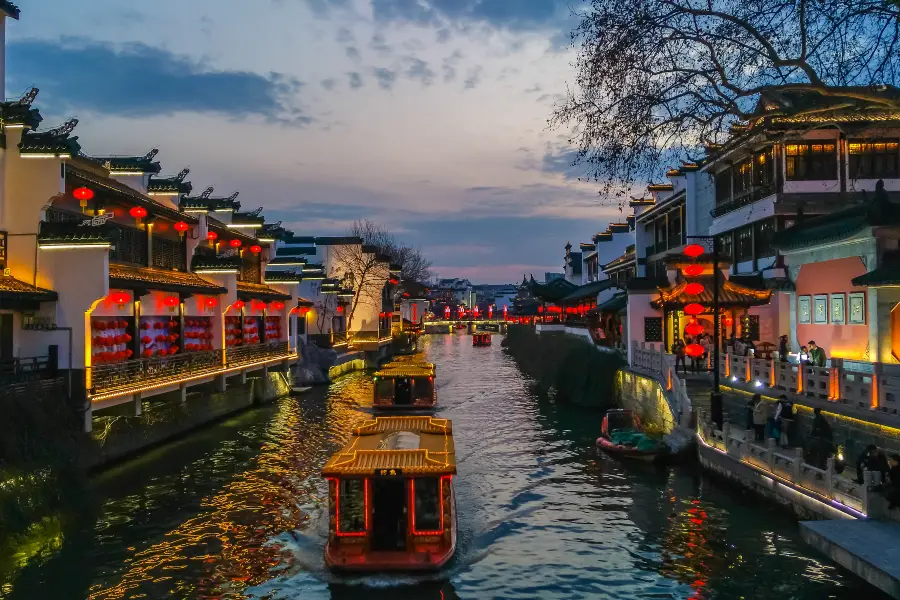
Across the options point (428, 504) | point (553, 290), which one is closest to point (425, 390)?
point (428, 504)

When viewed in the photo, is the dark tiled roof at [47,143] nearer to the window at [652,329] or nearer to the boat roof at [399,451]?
the boat roof at [399,451]

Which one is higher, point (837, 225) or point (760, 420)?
point (837, 225)

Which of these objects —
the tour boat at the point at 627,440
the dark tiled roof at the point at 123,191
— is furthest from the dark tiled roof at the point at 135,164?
the tour boat at the point at 627,440

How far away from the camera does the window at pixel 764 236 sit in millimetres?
32969

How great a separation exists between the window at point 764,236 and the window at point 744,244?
0.69 metres

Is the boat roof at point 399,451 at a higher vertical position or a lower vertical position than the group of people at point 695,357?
lower

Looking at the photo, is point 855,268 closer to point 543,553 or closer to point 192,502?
point 543,553

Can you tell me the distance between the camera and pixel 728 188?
125 ft

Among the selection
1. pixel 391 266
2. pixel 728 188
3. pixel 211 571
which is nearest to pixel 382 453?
pixel 211 571

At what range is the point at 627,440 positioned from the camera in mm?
25188

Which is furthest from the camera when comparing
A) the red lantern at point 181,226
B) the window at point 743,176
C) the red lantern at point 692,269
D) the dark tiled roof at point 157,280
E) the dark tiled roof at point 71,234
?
the window at point 743,176

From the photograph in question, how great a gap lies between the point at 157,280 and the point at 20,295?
7.33 m

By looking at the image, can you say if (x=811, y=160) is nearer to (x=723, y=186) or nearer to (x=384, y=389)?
(x=723, y=186)

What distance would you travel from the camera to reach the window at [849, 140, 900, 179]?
31.3 meters
